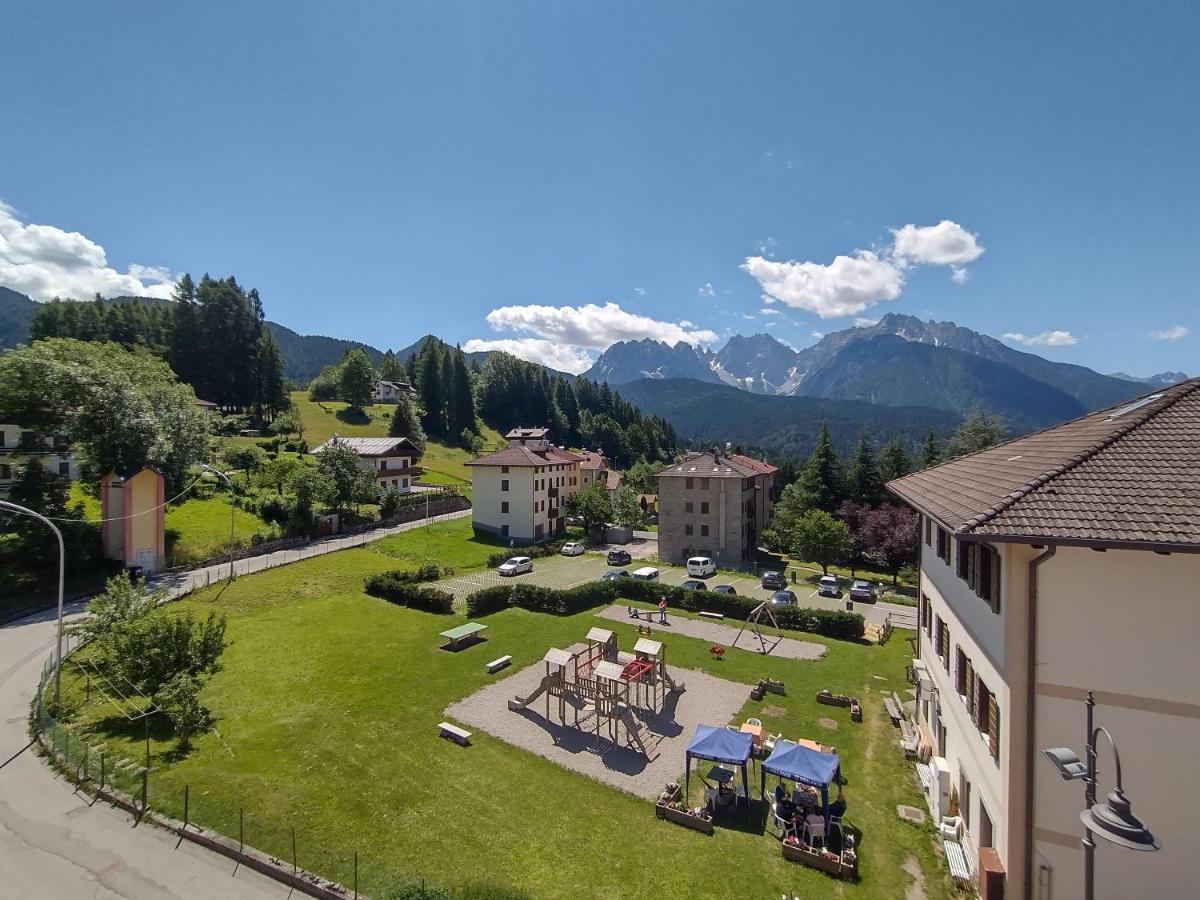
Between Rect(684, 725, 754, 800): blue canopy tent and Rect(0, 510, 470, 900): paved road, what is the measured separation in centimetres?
981

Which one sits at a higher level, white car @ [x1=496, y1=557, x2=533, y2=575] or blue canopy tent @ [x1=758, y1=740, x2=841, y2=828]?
blue canopy tent @ [x1=758, y1=740, x2=841, y2=828]

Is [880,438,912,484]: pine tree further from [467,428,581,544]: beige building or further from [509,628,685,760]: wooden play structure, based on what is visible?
[509,628,685,760]: wooden play structure

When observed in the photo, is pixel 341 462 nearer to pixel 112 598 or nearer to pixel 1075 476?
pixel 112 598

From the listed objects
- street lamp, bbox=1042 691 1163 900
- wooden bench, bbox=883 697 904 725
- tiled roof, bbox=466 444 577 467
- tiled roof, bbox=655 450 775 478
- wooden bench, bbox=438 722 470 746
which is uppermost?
tiled roof, bbox=466 444 577 467

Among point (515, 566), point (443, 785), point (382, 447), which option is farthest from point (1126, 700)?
point (382, 447)

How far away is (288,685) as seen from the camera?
2064 cm

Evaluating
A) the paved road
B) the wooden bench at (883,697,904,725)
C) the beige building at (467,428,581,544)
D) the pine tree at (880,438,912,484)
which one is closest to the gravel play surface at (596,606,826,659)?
the wooden bench at (883,697,904,725)

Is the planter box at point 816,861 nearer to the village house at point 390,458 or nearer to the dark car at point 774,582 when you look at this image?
the dark car at point 774,582

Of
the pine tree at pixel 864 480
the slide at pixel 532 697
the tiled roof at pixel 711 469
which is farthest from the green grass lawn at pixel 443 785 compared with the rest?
the pine tree at pixel 864 480

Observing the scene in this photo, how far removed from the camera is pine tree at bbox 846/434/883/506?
6419 cm

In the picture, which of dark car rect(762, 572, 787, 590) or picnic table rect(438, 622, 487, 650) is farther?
dark car rect(762, 572, 787, 590)

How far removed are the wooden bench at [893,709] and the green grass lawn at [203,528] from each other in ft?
→ 136

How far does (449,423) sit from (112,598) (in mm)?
93796

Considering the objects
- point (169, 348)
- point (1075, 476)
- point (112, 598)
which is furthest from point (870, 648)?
point (169, 348)
